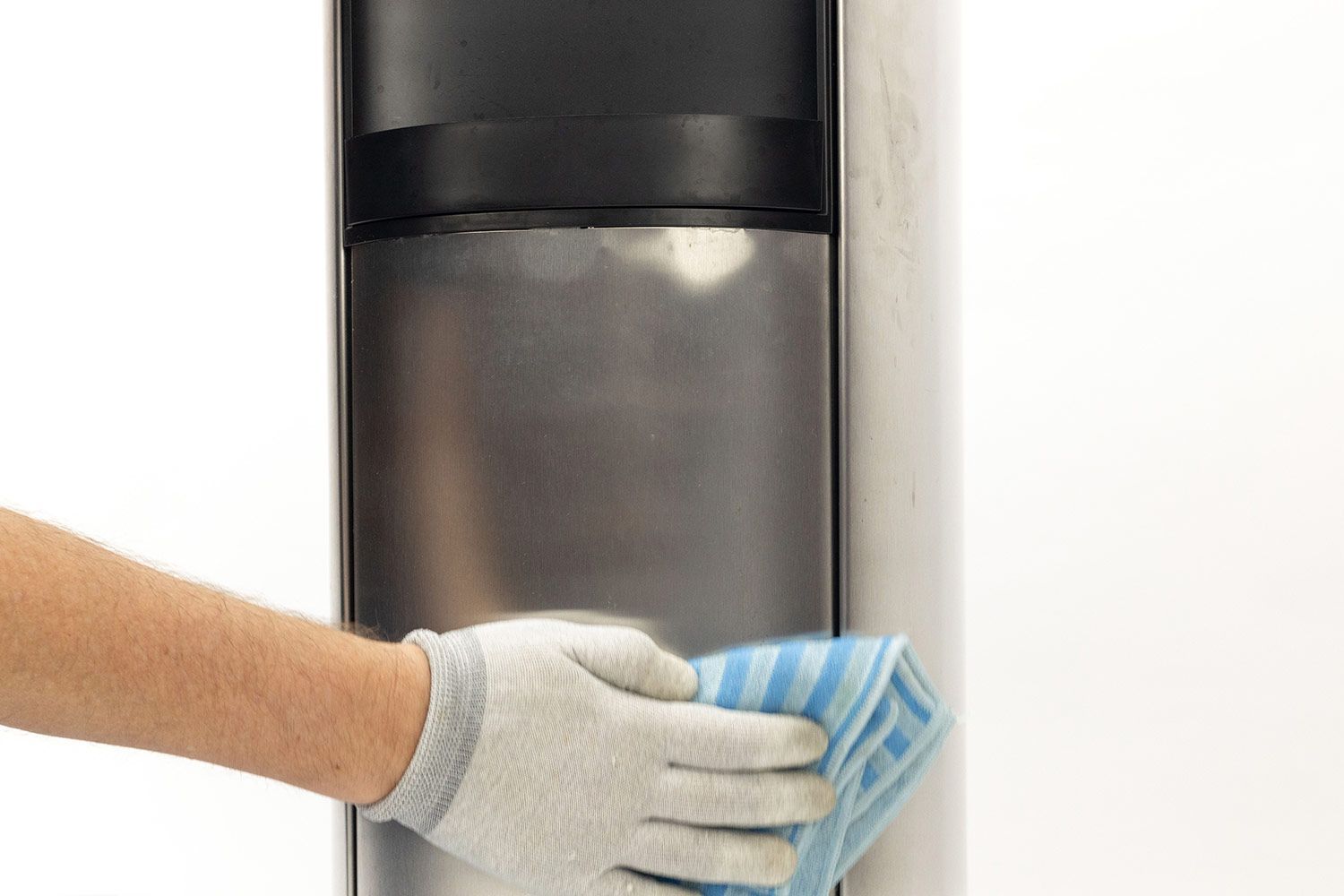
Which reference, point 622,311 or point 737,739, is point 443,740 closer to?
point 737,739

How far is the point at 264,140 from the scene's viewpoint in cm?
94

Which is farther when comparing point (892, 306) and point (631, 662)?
point (892, 306)

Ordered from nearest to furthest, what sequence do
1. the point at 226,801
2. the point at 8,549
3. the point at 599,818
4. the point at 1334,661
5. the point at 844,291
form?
the point at 8,549
the point at 599,818
the point at 844,291
the point at 1334,661
the point at 226,801

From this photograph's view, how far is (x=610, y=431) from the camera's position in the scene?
69cm

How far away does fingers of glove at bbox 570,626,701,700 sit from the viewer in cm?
64

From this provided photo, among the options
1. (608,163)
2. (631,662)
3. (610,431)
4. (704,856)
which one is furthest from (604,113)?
(704,856)

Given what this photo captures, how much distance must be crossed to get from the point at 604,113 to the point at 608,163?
0.03m

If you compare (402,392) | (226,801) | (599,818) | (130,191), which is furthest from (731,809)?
(130,191)

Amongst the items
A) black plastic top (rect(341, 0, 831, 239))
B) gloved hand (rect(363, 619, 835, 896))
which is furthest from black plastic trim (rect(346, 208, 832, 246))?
gloved hand (rect(363, 619, 835, 896))

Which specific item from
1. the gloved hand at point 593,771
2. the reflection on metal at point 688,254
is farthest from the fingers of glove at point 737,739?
the reflection on metal at point 688,254

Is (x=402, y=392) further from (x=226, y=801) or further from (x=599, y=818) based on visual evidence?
(x=226, y=801)

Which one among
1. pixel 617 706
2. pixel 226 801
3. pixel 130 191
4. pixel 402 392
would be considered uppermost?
pixel 130 191

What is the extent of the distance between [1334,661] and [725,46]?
23.5 inches

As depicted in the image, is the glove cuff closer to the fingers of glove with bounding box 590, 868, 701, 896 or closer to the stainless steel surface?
the fingers of glove with bounding box 590, 868, 701, 896
